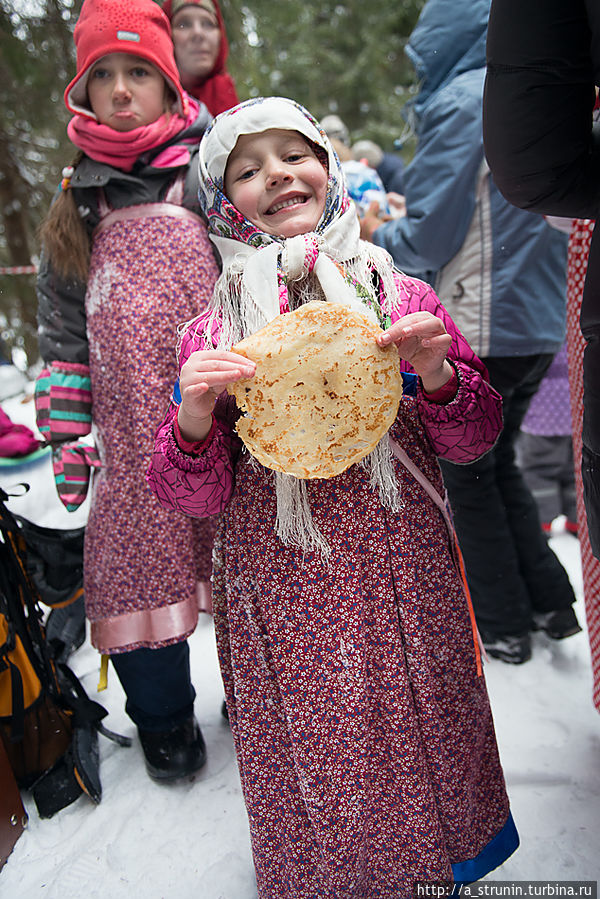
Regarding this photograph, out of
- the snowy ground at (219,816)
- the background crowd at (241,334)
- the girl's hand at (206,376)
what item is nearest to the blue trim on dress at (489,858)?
the background crowd at (241,334)

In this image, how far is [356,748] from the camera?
43.6 inches

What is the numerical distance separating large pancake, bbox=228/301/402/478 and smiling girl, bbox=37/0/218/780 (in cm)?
66

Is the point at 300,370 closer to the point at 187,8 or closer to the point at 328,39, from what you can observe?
the point at 187,8

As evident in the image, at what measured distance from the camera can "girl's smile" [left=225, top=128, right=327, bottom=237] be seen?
113 centimetres

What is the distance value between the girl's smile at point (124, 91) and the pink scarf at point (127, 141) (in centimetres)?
2

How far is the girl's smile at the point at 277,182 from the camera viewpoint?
3.72ft

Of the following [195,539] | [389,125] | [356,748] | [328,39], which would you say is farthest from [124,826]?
[328,39]

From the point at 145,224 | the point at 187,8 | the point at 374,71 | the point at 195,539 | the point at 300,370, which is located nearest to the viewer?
the point at 300,370

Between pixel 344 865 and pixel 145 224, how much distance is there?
152cm

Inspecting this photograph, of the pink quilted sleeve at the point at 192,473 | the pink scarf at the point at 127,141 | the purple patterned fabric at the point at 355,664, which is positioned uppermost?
the pink scarf at the point at 127,141

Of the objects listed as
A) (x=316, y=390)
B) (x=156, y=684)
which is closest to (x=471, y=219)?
(x=316, y=390)

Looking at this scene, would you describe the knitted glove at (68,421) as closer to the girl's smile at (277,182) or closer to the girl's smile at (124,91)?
the girl's smile at (124,91)

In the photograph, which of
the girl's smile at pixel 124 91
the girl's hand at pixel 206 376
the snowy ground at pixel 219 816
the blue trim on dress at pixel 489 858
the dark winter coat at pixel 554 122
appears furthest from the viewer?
the girl's smile at pixel 124 91

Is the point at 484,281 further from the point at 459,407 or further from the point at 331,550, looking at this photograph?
the point at 331,550
